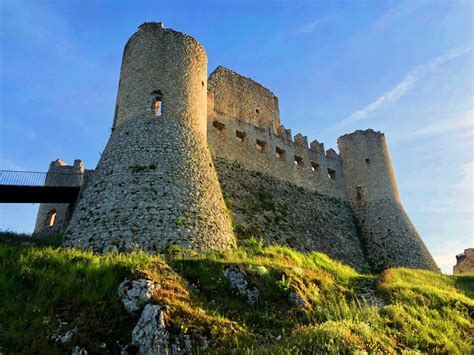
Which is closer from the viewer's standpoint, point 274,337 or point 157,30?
point 274,337

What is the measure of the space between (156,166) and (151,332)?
28.6ft

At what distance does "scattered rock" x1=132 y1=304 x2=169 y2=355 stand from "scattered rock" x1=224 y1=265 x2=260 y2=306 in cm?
266

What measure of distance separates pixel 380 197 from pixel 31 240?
20151mm

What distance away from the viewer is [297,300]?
10055mm

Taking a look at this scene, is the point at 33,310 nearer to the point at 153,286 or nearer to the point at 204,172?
the point at 153,286

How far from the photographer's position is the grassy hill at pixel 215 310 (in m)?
7.26

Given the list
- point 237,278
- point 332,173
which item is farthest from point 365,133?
point 237,278

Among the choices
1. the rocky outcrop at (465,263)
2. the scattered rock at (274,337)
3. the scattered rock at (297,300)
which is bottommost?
the scattered rock at (274,337)

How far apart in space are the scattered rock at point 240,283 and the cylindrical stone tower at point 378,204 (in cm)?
1431

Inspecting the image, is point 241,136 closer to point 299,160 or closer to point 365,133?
point 299,160

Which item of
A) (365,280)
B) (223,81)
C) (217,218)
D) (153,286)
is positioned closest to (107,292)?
(153,286)

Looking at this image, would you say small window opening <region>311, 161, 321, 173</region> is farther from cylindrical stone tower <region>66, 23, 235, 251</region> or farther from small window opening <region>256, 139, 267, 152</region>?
cylindrical stone tower <region>66, 23, 235, 251</region>

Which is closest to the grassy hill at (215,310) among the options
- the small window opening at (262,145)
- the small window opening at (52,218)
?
the small window opening at (262,145)

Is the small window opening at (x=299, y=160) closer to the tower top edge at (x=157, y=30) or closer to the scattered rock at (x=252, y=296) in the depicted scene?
the tower top edge at (x=157, y=30)
